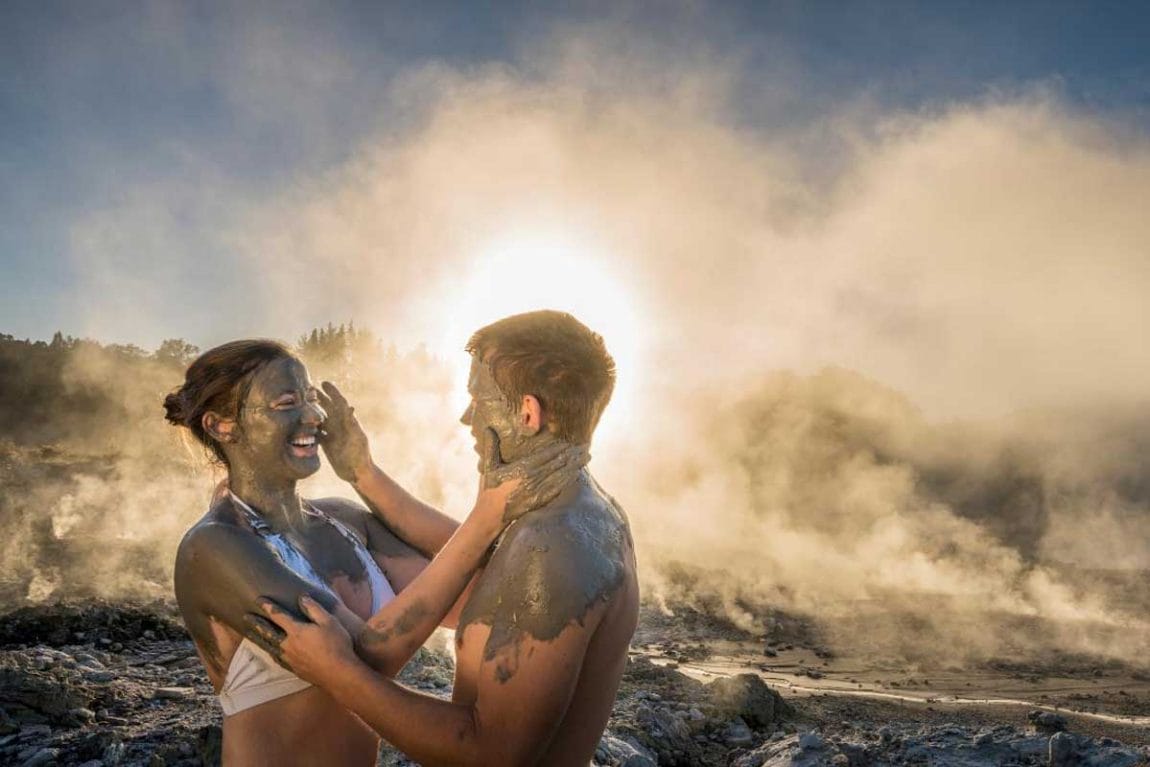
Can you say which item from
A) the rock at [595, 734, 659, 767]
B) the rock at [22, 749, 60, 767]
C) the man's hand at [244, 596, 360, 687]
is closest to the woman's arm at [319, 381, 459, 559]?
the man's hand at [244, 596, 360, 687]

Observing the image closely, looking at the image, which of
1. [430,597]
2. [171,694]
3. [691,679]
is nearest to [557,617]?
[430,597]

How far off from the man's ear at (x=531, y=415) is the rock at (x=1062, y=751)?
584cm

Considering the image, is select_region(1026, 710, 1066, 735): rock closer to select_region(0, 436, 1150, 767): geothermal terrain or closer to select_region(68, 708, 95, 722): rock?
Result: select_region(0, 436, 1150, 767): geothermal terrain

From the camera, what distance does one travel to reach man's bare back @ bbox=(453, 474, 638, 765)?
6.50 ft

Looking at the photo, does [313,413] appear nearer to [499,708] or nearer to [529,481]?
[529,481]

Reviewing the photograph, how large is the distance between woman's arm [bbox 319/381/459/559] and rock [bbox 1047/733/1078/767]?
17.6 ft

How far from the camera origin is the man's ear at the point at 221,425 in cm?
293

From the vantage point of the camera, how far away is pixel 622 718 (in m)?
7.16

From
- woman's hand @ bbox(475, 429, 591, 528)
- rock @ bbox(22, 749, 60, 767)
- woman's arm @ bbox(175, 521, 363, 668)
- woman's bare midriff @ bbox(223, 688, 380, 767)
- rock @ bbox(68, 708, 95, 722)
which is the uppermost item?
woman's hand @ bbox(475, 429, 591, 528)

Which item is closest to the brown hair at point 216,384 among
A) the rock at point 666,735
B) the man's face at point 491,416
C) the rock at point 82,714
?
the man's face at point 491,416

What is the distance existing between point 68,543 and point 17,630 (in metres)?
8.51

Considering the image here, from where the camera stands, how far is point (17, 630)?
31.3 ft

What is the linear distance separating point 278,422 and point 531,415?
125 cm

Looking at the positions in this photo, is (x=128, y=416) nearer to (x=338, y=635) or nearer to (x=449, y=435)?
(x=449, y=435)
